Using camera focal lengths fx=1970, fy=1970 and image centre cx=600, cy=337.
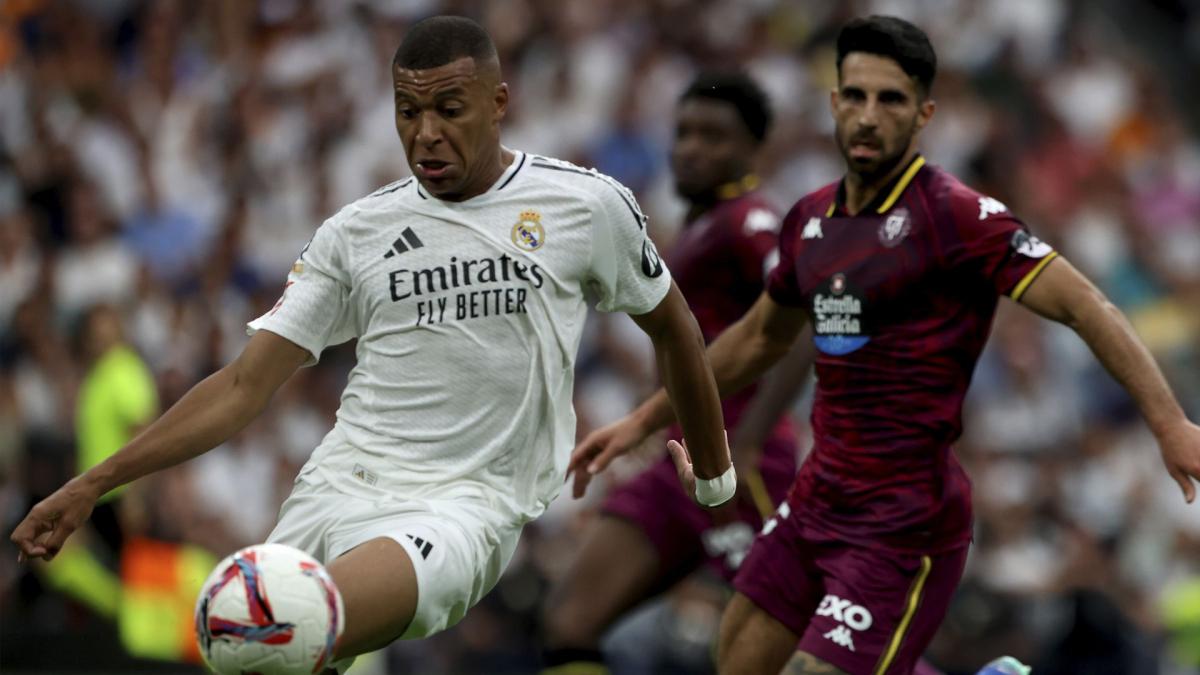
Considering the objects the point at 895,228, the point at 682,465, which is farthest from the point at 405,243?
the point at 895,228

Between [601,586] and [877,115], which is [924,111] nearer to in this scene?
[877,115]

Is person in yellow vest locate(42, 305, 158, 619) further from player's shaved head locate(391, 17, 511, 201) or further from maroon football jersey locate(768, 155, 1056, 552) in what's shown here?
player's shaved head locate(391, 17, 511, 201)

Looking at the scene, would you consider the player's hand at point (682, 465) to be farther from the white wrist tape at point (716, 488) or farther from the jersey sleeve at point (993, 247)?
the jersey sleeve at point (993, 247)

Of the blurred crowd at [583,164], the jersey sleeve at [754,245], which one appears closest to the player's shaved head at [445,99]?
the jersey sleeve at [754,245]

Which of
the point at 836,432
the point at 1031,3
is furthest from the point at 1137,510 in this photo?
the point at 836,432

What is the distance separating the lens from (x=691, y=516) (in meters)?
8.59

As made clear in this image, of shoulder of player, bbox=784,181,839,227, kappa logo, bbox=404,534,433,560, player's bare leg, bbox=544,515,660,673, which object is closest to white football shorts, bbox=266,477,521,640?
kappa logo, bbox=404,534,433,560

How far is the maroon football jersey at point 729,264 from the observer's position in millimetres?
8586

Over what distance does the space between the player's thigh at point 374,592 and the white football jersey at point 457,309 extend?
16.1 inches

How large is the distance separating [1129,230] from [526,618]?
5422mm

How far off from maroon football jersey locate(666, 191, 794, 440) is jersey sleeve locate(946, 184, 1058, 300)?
189 cm

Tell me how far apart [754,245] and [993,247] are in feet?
6.89

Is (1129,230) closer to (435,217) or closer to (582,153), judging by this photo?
(582,153)

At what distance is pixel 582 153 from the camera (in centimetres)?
1549
